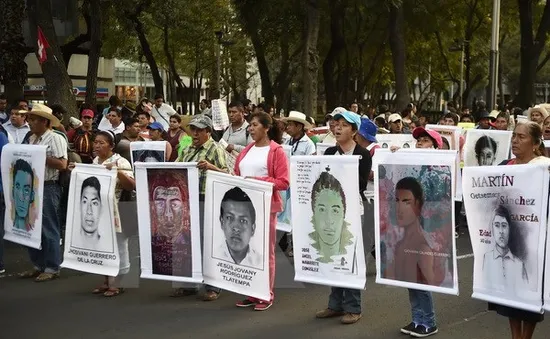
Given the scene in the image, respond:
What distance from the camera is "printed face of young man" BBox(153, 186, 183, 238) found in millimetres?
8438

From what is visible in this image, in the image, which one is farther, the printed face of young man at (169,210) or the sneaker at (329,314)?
the printed face of young man at (169,210)

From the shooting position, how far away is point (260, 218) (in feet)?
A: 26.2

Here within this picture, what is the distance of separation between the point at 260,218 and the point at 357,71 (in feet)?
137

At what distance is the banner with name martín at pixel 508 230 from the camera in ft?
20.1

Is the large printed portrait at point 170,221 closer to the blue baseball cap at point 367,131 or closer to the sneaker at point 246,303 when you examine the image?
the sneaker at point 246,303

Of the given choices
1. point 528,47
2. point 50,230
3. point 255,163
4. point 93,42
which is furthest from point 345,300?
point 528,47

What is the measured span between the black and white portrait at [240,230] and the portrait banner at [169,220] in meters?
0.30

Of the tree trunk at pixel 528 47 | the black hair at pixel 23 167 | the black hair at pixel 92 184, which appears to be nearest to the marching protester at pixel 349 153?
the black hair at pixel 92 184

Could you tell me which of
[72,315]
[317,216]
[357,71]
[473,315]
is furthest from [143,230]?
[357,71]

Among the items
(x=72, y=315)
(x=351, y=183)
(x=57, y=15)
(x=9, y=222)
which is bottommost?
(x=72, y=315)

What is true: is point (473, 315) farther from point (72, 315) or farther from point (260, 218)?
point (72, 315)

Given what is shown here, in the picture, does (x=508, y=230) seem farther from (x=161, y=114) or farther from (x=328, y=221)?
(x=161, y=114)

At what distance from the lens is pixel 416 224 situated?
7090 mm

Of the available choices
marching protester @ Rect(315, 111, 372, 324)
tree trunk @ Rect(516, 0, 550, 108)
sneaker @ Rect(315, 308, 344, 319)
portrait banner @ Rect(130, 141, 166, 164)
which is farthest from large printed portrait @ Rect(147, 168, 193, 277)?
tree trunk @ Rect(516, 0, 550, 108)
